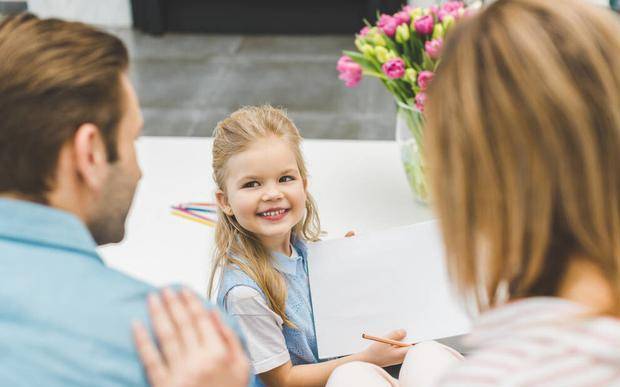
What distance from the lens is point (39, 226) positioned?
72 centimetres

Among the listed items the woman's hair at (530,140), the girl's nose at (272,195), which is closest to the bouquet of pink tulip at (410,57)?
the girl's nose at (272,195)

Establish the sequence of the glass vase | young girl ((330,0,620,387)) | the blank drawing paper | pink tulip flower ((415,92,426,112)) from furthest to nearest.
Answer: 1. the glass vase
2. pink tulip flower ((415,92,426,112))
3. the blank drawing paper
4. young girl ((330,0,620,387))

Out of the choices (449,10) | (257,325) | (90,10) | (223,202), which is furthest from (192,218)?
(90,10)

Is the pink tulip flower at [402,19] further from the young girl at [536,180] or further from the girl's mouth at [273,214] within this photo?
the young girl at [536,180]

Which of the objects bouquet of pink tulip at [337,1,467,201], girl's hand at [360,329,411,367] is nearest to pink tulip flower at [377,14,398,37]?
bouquet of pink tulip at [337,1,467,201]

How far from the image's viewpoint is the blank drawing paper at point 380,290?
125 cm

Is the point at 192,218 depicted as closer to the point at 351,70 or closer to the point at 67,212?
the point at 351,70

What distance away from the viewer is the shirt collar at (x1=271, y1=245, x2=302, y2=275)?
126 centimetres

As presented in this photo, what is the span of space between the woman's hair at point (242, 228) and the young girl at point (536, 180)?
1.83 feet

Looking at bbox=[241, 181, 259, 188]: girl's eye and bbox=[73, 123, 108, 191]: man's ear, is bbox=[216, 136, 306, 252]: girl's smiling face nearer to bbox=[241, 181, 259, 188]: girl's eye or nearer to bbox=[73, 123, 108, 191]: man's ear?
bbox=[241, 181, 259, 188]: girl's eye

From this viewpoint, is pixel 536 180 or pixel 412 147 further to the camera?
pixel 412 147

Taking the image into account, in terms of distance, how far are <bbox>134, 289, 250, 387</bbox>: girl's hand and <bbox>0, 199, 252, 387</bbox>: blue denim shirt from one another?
0.01m

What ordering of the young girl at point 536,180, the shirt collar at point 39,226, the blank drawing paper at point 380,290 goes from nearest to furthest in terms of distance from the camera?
1. the young girl at point 536,180
2. the shirt collar at point 39,226
3. the blank drawing paper at point 380,290

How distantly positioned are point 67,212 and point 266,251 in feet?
1.76
